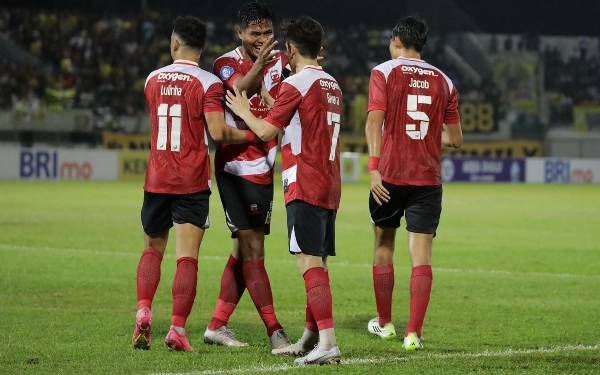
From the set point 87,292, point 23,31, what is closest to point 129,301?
point 87,292

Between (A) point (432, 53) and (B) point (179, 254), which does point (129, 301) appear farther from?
(A) point (432, 53)

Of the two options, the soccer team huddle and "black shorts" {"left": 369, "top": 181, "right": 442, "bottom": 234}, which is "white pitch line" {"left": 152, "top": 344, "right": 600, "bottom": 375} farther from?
"black shorts" {"left": 369, "top": 181, "right": 442, "bottom": 234}

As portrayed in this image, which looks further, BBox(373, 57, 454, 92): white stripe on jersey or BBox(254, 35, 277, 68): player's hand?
BBox(373, 57, 454, 92): white stripe on jersey

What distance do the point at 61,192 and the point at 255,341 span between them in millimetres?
19274

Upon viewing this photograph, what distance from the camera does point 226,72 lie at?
6.71 metres

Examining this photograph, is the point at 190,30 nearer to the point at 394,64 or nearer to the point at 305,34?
the point at 305,34

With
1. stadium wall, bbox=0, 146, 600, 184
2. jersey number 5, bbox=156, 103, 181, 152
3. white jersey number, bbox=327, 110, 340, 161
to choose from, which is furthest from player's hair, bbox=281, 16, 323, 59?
stadium wall, bbox=0, 146, 600, 184

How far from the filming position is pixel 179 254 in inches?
259

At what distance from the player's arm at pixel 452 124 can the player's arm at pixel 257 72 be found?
1406mm

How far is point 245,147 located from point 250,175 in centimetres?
19

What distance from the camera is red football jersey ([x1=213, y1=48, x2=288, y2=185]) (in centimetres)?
671

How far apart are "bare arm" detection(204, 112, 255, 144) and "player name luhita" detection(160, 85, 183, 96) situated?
238 millimetres

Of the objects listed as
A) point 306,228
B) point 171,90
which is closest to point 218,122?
point 171,90

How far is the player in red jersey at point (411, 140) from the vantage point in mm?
6754
